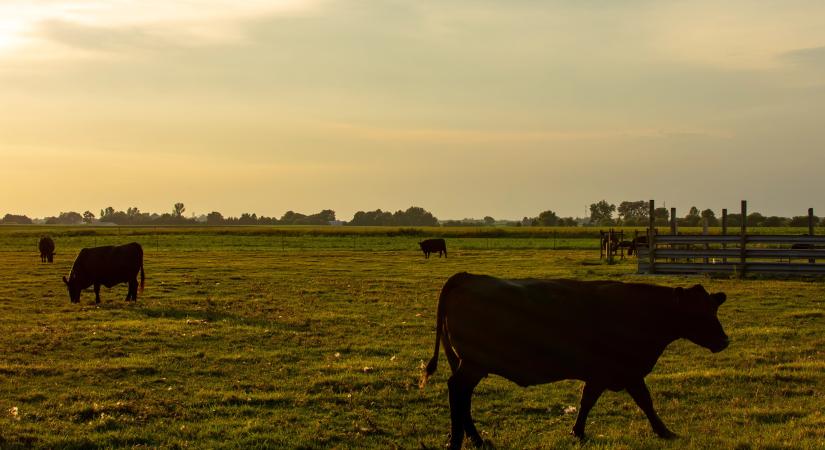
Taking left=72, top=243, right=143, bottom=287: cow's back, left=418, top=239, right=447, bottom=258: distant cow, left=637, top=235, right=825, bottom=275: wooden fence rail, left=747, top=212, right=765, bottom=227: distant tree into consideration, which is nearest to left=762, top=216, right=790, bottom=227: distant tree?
left=747, top=212, right=765, bottom=227: distant tree

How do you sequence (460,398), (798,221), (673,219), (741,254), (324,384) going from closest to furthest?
1. (460,398)
2. (324,384)
3. (741,254)
4. (673,219)
5. (798,221)

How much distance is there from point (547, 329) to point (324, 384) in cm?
465

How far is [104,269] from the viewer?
76.7 ft

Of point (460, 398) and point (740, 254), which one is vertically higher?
point (740, 254)

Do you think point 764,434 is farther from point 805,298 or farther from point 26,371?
point 805,298

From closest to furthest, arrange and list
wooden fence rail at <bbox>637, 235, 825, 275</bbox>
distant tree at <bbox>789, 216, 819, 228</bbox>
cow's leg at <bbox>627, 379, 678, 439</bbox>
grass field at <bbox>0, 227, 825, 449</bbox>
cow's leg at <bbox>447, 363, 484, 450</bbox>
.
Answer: cow's leg at <bbox>447, 363, 484, 450</bbox>
cow's leg at <bbox>627, 379, 678, 439</bbox>
grass field at <bbox>0, 227, 825, 449</bbox>
wooden fence rail at <bbox>637, 235, 825, 275</bbox>
distant tree at <bbox>789, 216, 819, 228</bbox>

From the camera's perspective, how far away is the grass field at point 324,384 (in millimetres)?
8539

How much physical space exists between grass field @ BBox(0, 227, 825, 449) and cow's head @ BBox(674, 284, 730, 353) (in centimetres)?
111

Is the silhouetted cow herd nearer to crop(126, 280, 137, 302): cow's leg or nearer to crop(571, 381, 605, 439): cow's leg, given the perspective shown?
crop(571, 381, 605, 439): cow's leg

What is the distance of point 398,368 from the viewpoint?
12453 millimetres

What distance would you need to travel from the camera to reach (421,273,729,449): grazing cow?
7.75 m

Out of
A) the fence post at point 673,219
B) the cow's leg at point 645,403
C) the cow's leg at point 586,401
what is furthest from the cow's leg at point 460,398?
the fence post at point 673,219

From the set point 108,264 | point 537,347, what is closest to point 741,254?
point 537,347

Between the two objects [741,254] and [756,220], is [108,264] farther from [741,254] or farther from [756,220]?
[756,220]
